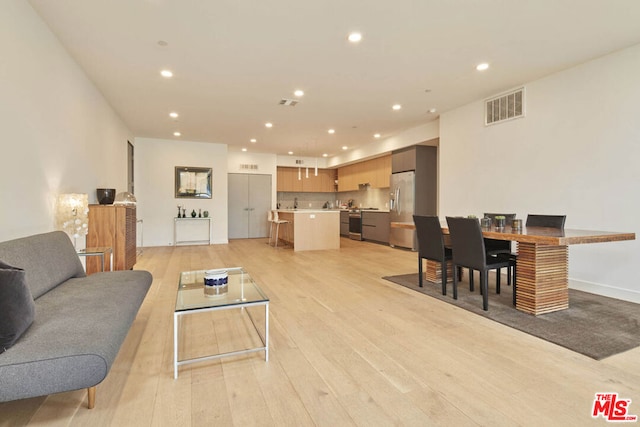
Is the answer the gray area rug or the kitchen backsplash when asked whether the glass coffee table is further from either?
the kitchen backsplash

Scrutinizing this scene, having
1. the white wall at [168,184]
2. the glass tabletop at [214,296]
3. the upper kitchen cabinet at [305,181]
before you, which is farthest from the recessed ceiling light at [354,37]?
the upper kitchen cabinet at [305,181]

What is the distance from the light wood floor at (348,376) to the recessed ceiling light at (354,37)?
266cm

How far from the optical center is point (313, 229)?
23.1 ft

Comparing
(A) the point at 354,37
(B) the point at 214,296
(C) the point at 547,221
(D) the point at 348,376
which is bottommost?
(D) the point at 348,376

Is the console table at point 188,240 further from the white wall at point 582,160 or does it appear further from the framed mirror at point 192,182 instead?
the white wall at point 582,160

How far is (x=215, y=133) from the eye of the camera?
7.09m

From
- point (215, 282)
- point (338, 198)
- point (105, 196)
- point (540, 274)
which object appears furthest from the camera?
point (338, 198)

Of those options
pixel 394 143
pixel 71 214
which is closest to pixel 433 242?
pixel 71 214

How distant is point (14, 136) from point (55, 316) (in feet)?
5.40

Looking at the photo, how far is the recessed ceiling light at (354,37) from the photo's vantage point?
119 inches

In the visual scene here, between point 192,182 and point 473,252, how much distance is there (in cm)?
696

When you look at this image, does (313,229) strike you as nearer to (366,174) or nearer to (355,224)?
(355,224)

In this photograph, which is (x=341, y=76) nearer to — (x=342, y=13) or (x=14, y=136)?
(x=342, y=13)

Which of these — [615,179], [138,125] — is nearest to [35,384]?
[615,179]
